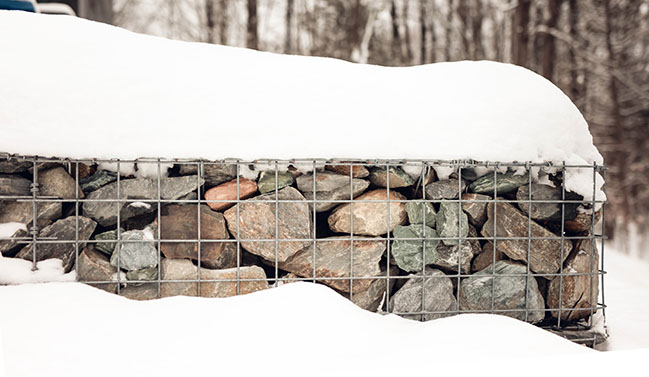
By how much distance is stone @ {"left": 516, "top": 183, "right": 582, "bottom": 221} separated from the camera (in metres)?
2.11

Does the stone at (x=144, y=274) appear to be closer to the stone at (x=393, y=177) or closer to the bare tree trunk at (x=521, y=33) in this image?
the stone at (x=393, y=177)

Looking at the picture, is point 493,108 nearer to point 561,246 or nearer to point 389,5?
point 561,246

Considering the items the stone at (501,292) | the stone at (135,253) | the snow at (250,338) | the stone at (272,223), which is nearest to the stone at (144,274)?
the stone at (135,253)

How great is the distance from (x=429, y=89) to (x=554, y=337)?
1.28 metres

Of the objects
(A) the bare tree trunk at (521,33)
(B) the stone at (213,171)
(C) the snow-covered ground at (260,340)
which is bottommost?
(C) the snow-covered ground at (260,340)

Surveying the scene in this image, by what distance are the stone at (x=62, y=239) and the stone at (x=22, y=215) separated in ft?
0.11

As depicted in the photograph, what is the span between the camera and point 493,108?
2.11 metres

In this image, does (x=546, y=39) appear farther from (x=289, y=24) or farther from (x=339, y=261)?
(x=339, y=261)

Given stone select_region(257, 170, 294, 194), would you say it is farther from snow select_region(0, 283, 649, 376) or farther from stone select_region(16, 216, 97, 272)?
stone select_region(16, 216, 97, 272)

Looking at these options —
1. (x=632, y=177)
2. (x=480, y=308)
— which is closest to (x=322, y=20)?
(x=632, y=177)

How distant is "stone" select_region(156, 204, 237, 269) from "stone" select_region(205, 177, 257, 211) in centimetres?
4

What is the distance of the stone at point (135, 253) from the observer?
1.88 metres

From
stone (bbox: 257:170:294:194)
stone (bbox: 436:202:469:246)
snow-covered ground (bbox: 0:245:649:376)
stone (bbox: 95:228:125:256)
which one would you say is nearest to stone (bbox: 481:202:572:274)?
stone (bbox: 436:202:469:246)

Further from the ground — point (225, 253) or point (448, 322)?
point (225, 253)
